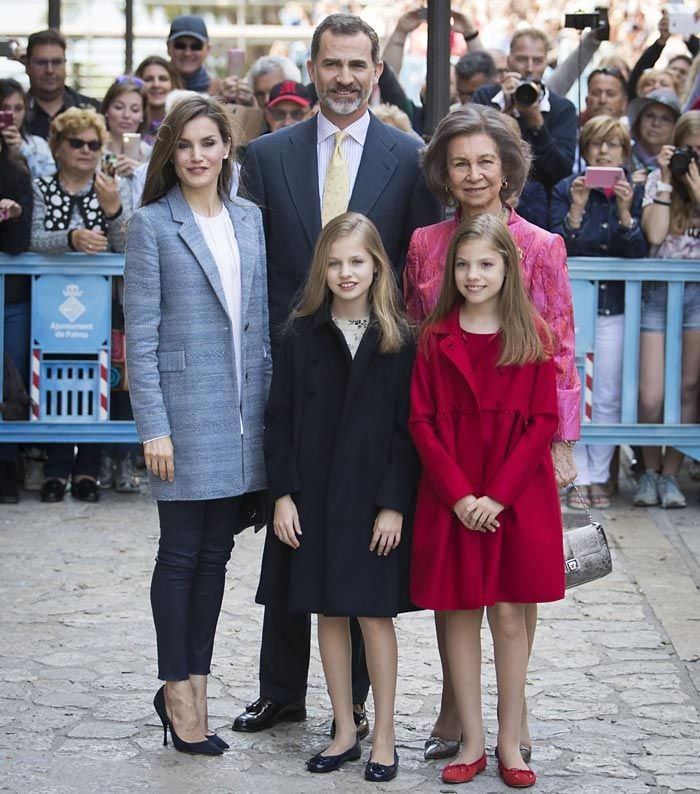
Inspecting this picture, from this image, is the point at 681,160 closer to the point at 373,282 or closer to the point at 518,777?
the point at 373,282

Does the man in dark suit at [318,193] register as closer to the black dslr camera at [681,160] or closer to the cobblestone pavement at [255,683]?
the cobblestone pavement at [255,683]

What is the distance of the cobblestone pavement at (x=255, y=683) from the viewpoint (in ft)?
14.6

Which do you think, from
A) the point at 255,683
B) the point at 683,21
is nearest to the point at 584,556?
the point at 255,683

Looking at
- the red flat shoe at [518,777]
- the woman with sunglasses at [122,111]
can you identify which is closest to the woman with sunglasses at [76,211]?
the woman with sunglasses at [122,111]

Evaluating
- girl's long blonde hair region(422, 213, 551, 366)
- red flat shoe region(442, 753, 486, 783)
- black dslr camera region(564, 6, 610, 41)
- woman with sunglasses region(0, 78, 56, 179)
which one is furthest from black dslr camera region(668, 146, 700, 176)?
red flat shoe region(442, 753, 486, 783)

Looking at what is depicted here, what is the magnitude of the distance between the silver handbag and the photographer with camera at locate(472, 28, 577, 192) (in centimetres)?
449

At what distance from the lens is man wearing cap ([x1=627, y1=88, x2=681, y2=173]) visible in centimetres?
934

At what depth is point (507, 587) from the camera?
4.30 m

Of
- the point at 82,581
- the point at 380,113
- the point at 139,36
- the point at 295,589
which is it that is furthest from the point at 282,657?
the point at 139,36

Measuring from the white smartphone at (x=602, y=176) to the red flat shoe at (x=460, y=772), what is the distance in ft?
14.7

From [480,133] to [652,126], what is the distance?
5.17 m

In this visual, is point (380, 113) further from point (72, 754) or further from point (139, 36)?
point (139, 36)

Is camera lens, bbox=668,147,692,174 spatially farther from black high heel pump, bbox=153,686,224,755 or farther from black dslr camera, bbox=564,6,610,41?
black high heel pump, bbox=153,686,224,755

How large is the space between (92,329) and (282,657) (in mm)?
3867
